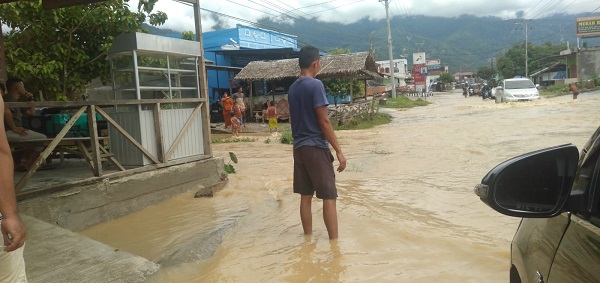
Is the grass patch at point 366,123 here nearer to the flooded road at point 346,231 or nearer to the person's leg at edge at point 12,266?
the flooded road at point 346,231

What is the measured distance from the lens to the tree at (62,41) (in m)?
8.59

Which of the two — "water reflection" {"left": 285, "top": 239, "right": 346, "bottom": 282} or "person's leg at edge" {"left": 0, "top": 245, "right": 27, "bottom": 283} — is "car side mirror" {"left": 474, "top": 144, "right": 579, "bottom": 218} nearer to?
"person's leg at edge" {"left": 0, "top": 245, "right": 27, "bottom": 283}

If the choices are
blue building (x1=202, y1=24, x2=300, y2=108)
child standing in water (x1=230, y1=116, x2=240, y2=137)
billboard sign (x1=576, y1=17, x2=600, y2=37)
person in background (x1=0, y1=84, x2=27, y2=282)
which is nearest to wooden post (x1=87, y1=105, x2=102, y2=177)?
person in background (x1=0, y1=84, x2=27, y2=282)

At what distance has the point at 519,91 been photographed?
23.5 meters

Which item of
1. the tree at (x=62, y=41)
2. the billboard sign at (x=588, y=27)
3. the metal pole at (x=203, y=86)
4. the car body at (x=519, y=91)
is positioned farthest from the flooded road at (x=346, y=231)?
the billboard sign at (x=588, y=27)

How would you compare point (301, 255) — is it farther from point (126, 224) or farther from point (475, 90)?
point (475, 90)

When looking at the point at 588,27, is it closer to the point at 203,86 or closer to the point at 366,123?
the point at 366,123

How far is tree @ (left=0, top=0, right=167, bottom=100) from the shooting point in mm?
8586

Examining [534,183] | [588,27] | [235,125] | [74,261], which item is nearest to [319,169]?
[74,261]

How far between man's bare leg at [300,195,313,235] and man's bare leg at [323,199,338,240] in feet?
0.61

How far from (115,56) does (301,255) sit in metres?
4.85

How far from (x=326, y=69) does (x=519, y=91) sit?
10.1 metres

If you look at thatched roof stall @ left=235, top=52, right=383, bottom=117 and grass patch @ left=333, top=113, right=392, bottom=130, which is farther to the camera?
thatched roof stall @ left=235, top=52, right=383, bottom=117

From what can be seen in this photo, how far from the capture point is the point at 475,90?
2153 inches
